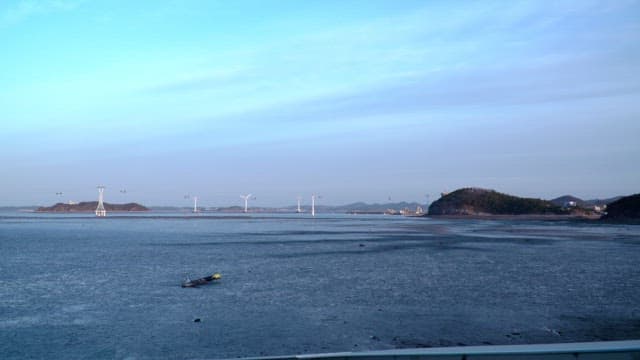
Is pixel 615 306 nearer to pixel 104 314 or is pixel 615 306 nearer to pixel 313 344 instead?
pixel 313 344

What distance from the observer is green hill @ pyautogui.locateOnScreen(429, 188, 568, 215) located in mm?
164875

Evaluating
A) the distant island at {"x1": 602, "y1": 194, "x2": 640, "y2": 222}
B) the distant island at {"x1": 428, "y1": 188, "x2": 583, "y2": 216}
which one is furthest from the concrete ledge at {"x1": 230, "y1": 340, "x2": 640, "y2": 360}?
the distant island at {"x1": 428, "y1": 188, "x2": 583, "y2": 216}

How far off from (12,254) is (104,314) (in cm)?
2193

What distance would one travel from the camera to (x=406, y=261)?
29.2 m

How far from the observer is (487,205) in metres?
178

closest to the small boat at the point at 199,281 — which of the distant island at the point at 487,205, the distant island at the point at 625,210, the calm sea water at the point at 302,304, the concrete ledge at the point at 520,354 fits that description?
the calm sea water at the point at 302,304

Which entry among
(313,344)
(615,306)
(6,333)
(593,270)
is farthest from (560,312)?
(6,333)

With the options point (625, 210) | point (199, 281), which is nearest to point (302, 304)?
point (199, 281)

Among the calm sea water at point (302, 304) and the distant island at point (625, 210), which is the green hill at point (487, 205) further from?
the calm sea water at point (302, 304)

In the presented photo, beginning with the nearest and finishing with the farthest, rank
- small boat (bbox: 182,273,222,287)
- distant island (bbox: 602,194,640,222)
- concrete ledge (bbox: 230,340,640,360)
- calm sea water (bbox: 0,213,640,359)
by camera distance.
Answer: concrete ledge (bbox: 230,340,640,360) < calm sea water (bbox: 0,213,640,359) < small boat (bbox: 182,273,222,287) < distant island (bbox: 602,194,640,222)

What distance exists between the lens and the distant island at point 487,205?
16400 cm

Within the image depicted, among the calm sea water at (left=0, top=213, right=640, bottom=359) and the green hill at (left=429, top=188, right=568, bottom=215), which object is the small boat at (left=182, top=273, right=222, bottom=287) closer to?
the calm sea water at (left=0, top=213, right=640, bottom=359)

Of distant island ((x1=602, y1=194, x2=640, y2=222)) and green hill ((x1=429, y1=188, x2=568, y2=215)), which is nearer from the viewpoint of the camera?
distant island ((x1=602, y1=194, x2=640, y2=222))

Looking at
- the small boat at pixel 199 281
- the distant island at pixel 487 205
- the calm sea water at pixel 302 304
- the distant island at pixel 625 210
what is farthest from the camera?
the distant island at pixel 487 205
